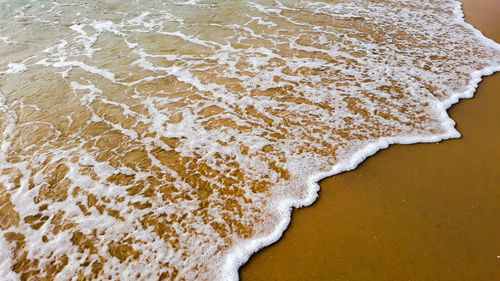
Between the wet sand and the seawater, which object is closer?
the wet sand

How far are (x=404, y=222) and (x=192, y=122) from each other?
3490 millimetres

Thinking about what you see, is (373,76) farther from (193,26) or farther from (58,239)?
(58,239)

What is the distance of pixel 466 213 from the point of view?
361cm

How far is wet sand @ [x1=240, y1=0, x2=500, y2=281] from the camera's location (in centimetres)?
313

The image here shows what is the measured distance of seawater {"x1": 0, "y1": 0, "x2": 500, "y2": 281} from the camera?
11.4 feet

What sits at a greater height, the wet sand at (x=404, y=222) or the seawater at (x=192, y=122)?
the wet sand at (x=404, y=222)

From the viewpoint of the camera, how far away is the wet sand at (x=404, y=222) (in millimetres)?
3129

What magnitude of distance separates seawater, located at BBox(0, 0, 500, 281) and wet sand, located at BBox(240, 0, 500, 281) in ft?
0.89

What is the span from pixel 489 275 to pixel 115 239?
3.91 metres

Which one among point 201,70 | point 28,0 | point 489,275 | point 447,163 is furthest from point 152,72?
point 28,0

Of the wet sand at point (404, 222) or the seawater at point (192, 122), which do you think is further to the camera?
the seawater at point (192, 122)

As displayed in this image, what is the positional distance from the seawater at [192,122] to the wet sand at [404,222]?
27cm

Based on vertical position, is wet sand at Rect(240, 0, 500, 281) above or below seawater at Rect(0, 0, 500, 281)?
above

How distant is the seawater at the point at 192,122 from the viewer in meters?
3.47
